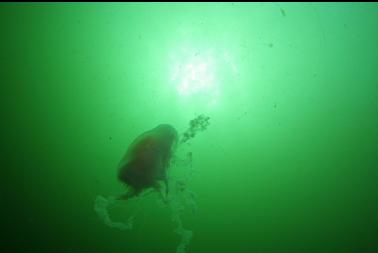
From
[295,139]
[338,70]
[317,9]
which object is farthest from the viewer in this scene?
[295,139]

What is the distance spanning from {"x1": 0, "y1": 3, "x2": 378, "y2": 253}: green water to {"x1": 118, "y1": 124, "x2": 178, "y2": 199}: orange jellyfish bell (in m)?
0.67

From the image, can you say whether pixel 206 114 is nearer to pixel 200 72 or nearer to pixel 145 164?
pixel 200 72

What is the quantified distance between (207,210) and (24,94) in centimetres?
630

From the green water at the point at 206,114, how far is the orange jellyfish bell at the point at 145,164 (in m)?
0.67

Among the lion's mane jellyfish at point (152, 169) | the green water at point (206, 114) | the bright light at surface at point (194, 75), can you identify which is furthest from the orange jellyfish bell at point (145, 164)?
the bright light at surface at point (194, 75)

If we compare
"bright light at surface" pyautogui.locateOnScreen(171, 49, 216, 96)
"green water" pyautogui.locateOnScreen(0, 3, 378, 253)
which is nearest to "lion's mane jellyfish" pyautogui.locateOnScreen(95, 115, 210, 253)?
"green water" pyautogui.locateOnScreen(0, 3, 378, 253)

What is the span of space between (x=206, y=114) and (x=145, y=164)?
268 centimetres

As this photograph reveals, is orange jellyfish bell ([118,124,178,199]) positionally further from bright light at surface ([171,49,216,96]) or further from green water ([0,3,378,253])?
bright light at surface ([171,49,216,96])

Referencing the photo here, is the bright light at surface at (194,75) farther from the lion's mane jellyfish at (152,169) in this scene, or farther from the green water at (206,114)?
the lion's mane jellyfish at (152,169)

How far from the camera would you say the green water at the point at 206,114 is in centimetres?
533

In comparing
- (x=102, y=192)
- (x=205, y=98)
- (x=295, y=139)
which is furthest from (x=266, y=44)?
(x=102, y=192)

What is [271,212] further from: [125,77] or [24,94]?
[24,94]

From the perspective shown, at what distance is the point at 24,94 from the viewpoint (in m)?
6.99

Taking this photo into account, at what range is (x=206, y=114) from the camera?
6.28 m
